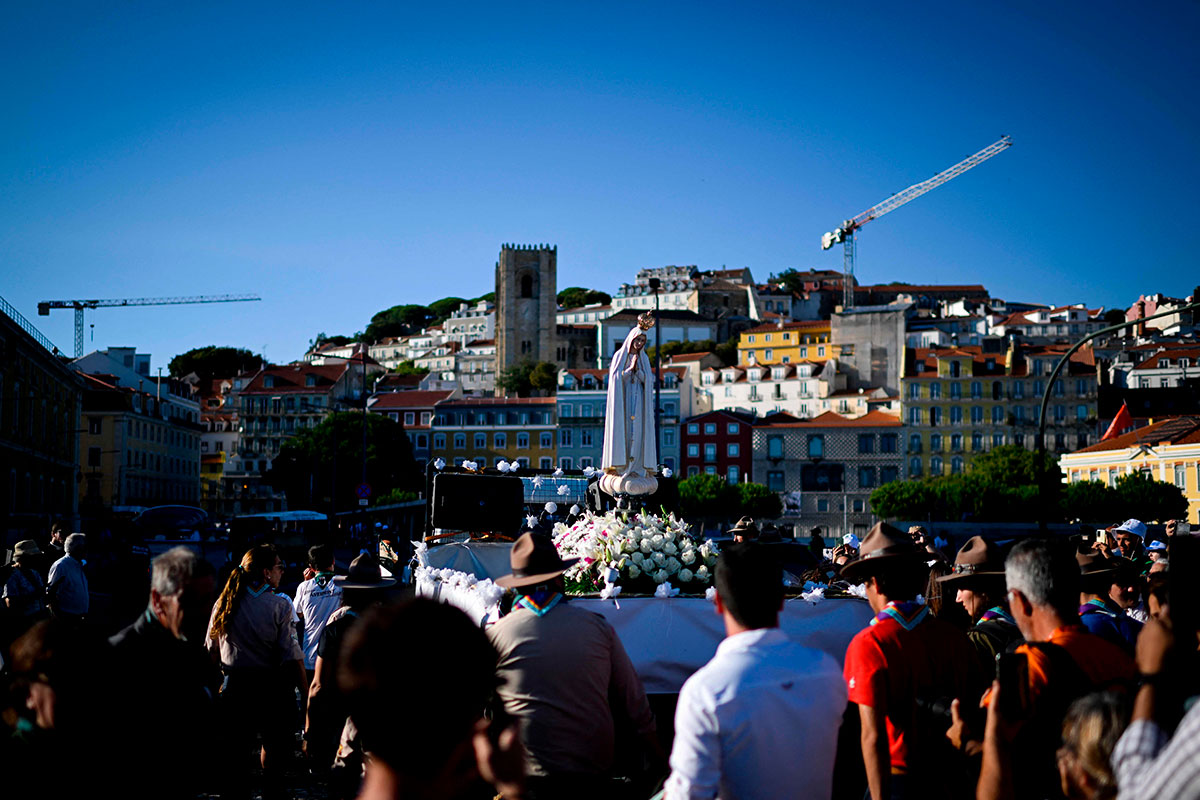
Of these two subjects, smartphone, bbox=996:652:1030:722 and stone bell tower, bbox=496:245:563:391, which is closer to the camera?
smartphone, bbox=996:652:1030:722

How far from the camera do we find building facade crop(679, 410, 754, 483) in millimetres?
91125

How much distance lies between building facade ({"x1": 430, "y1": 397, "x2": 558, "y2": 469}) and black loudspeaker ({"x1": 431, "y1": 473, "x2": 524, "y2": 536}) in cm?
7900

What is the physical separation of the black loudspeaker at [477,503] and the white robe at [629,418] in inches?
136

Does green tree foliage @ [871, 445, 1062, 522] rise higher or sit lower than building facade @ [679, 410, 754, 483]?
lower

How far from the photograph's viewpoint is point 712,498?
264 feet

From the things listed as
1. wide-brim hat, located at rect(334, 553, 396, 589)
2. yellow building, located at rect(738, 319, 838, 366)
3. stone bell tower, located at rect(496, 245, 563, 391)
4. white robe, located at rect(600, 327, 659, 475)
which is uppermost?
stone bell tower, located at rect(496, 245, 563, 391)

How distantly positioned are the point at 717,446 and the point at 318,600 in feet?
271

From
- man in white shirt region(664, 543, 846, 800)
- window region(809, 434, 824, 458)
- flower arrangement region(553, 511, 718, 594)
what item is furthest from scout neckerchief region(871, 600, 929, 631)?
window region(809, 434, 824, 458)

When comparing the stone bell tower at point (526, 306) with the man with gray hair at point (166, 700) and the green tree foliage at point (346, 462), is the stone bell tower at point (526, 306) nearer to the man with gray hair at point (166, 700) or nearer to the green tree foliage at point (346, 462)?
the green tree foliage at point (346, 462)

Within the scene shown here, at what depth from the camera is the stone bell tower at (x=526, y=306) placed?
15538 centimetres

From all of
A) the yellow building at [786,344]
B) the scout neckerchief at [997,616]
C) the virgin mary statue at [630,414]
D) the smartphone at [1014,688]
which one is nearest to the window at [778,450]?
the yellow building at [786,344]

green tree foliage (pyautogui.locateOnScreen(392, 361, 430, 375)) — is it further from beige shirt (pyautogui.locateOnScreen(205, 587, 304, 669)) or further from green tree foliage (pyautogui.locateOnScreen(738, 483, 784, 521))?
beige shirt (pyautogui.locateOnScreen(205, 587, 304, 669))

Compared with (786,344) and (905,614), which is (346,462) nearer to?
(786,344)

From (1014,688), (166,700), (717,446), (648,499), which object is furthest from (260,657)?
(717,446)
